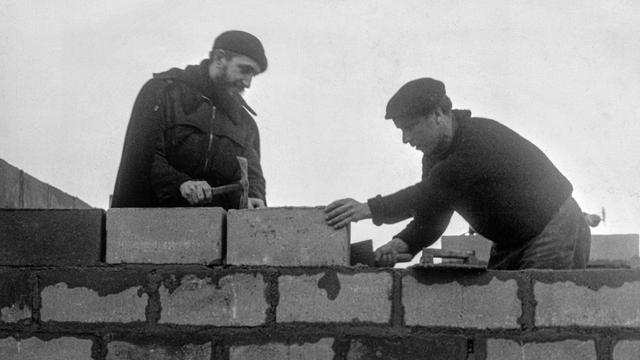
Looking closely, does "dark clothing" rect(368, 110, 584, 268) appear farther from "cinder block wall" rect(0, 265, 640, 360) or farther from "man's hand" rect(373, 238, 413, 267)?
"cinder block wall" rect(0, 265, 640, 360)

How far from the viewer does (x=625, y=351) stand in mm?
3982

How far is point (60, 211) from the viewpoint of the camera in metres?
4.30

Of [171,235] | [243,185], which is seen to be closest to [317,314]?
[171,235]

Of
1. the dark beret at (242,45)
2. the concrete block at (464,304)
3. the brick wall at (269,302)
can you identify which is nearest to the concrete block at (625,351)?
the brick wall at (269,302)

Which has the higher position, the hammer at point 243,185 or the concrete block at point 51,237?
the hammer at point 243,185

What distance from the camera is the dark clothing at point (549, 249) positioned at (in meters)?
4.29

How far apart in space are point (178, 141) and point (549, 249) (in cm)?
180

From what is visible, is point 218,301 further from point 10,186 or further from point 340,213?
point 10,186

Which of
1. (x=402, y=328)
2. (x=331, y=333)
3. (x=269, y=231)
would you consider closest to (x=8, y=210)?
(x=269, y=231)

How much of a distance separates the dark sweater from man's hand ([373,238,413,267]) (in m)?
0.03

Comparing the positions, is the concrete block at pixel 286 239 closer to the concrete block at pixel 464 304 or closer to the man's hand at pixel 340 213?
the man's hand at pixel 340 213

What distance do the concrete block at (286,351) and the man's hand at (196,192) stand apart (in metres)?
0.70

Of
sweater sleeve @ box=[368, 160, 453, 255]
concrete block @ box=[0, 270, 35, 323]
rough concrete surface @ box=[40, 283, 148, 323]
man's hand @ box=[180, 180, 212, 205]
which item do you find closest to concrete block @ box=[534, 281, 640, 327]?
sweater sleeve @ box=[368, 160, 453, 255]

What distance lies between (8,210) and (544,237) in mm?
2339
